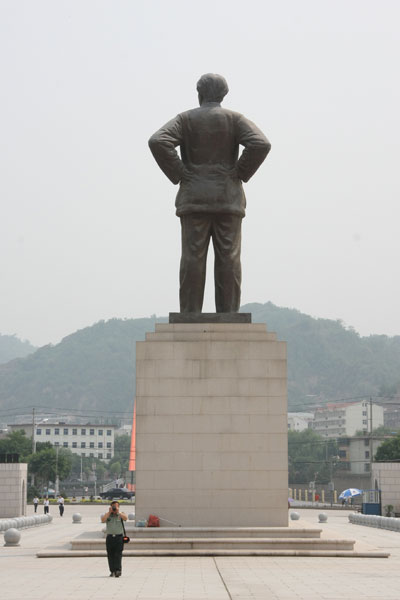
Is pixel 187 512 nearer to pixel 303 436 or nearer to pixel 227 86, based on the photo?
pixel 227 86

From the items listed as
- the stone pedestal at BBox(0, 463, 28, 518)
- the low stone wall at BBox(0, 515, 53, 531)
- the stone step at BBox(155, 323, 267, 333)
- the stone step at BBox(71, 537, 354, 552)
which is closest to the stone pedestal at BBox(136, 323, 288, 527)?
the stone step at BBox(155, 323, 267, 333)

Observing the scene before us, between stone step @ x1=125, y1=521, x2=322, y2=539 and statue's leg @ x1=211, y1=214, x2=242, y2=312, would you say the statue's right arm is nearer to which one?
statue's leg @ x1=211, y1=214, x2=242, y2=312

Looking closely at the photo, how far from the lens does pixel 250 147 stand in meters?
20.8

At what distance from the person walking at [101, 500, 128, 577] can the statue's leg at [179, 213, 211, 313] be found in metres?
6.32

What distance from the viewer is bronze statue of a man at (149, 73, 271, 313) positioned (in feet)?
68.6

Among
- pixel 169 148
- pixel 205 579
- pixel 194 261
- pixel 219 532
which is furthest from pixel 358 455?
pixel 205 579

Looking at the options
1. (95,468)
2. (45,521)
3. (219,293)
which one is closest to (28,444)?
(95,468)

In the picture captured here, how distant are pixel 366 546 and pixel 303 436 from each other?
153 metres

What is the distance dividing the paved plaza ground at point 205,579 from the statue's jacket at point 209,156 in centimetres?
784

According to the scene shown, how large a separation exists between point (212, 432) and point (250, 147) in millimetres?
6313

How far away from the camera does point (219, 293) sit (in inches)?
840

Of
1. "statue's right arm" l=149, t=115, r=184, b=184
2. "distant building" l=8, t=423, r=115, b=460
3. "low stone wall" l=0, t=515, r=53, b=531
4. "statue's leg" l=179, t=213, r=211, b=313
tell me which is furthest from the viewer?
"distant building" l=8, t=423, r=115, b=460

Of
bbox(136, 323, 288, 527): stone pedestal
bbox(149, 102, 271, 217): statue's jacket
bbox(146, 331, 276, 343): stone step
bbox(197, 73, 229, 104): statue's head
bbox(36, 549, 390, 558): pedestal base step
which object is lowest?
bbox(36, 549, 390, 558): pedestal base step

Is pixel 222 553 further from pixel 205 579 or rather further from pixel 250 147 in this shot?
pixel 250 147
